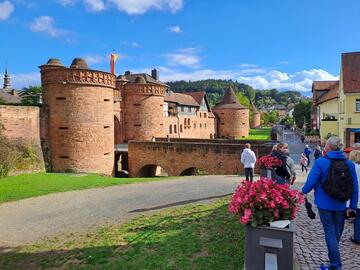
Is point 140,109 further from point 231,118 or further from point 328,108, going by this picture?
point 231,118

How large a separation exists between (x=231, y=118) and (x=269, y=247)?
55.7m

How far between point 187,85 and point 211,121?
121 meters

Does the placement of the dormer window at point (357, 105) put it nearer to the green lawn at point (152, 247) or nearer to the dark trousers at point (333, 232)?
the green lawn at point (152, 247)

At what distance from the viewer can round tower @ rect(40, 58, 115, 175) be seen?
21.8m

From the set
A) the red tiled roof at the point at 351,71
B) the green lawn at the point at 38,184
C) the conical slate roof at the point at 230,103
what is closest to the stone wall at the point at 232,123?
the conical slate roof at the point at 230,103

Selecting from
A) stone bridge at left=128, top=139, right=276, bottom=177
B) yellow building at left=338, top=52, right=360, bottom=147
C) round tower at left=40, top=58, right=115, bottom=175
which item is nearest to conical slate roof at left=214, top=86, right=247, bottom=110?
yellow building at left=338, top=52, right=360, bottom=147

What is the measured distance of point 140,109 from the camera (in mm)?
31547

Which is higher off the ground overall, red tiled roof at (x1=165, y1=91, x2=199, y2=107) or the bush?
red tiled roof at (x1=165, y1=91, x2=199, y2=107)

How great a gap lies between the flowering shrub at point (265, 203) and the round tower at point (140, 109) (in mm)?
27599

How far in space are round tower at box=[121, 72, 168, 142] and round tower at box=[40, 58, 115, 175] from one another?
345 inches

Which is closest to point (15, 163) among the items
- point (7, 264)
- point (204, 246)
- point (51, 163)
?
point (51, 163)

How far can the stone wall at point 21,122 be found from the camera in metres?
19.9

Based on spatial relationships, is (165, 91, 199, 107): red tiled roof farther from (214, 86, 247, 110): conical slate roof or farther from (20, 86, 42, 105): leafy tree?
(20, 86, 42, 105): leafy tree

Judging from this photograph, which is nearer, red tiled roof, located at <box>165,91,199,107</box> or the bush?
the bush
